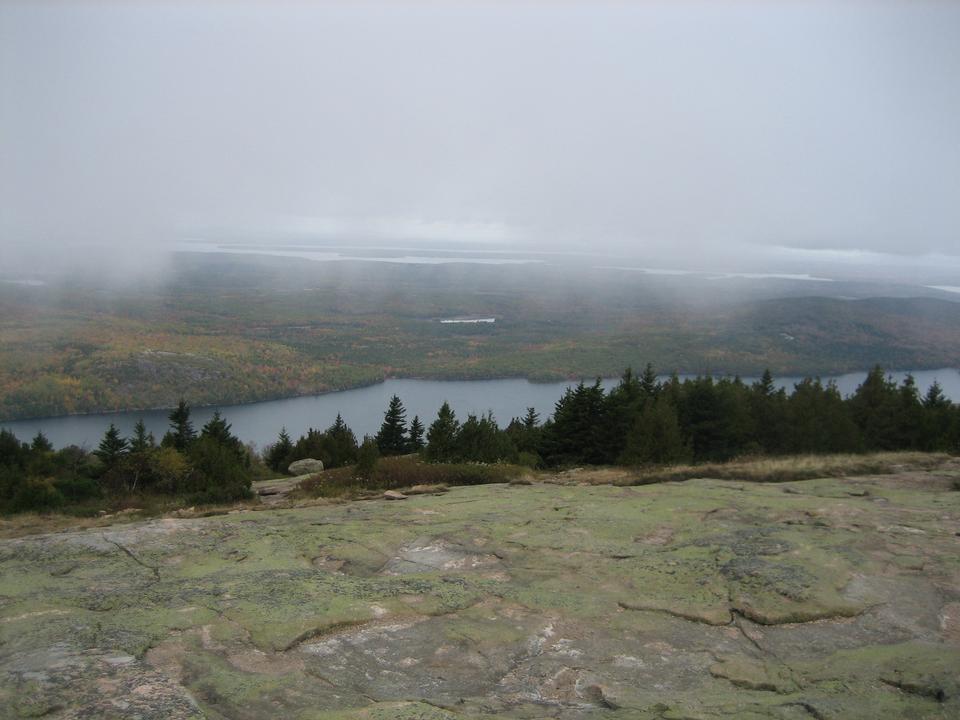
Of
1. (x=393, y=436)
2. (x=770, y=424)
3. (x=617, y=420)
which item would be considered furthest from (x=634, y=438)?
(x=393, y=436)

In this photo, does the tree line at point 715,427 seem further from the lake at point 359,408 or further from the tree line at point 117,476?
the lake at point 359,408

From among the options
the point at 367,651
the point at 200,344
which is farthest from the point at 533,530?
the point at 200,344

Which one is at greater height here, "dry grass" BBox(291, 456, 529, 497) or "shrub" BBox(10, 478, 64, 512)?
"dry grass" BBox(291, 456, 529, 497)

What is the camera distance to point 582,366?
142375mm

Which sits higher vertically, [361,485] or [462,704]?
[462,704]

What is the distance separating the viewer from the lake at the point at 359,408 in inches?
3578

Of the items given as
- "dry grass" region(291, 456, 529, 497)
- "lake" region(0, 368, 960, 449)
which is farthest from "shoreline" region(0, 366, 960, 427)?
"dry grass" region(291, 456, 529, 497)

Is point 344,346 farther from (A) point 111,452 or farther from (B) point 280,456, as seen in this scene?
(A) point 111,452

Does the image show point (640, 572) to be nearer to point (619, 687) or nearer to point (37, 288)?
point (619, 687)

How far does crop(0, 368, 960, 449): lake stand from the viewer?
298 feet

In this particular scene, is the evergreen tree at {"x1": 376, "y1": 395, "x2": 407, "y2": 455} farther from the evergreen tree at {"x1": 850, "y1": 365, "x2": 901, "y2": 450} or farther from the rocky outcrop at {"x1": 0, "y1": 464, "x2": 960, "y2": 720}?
the rocky outcrop at {"x1": 0, "y1": 464, "x2": 960, "y2": 720}

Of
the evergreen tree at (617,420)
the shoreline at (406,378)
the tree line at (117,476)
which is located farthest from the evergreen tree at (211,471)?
the shoreline at (406,378)

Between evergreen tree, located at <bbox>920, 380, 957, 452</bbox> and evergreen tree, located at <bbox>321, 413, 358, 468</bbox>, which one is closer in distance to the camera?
evergreen tree, located at <bbox>920, 380, 957, 452</bbox>

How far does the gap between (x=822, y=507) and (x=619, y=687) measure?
25.0 feet
